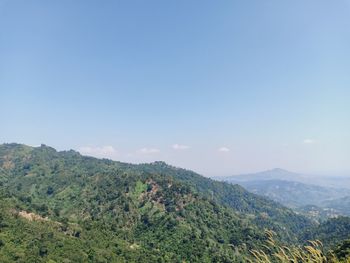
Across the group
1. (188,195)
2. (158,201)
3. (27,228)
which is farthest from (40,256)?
(188,195)

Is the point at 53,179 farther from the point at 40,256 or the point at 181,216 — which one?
the point at 40,256

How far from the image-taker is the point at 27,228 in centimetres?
8738

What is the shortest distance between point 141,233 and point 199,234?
21137 mm

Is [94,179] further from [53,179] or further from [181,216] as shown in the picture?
[181,216]

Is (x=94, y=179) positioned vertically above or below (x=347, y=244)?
above

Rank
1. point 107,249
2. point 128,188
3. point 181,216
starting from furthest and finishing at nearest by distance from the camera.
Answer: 1. point 128,188
2. point 181,216
3. point 107,249

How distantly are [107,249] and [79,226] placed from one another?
13939 millimetres

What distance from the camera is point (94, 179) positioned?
183 meters

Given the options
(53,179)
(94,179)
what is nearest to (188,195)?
(94,179)

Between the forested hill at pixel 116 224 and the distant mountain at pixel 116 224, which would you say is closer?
the forested hill at pixel 116 224

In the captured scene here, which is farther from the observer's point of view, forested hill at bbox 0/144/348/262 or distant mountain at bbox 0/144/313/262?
distant mountain at bbox 0/144/313/262

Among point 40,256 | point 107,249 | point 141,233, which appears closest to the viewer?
point 40,256

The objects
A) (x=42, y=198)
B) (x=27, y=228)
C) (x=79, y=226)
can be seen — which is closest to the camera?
(x=27, y=228)

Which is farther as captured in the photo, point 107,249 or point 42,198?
point 42,198
